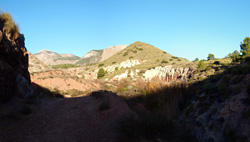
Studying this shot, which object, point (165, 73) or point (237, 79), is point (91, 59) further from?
point (237, 79)

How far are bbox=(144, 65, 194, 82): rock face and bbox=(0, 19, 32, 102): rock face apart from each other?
1930 cm

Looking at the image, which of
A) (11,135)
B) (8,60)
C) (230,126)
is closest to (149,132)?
(230,126)

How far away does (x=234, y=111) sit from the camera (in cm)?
497

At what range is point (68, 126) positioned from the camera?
5.23 m

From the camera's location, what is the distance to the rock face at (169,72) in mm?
22484

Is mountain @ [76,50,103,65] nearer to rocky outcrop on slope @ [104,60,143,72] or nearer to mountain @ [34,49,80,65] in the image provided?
mountain @ [34,49,80,65]

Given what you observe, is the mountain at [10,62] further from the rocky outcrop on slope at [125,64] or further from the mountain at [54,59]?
the mountain at [54,59]

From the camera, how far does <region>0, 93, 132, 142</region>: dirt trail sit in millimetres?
4320

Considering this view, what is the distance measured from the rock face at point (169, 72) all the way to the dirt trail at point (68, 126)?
57.6ft

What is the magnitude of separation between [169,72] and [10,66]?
23009 millimetres

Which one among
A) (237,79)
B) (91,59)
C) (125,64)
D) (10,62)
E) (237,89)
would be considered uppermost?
(91,59)

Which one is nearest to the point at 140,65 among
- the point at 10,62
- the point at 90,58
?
the point at 10,62

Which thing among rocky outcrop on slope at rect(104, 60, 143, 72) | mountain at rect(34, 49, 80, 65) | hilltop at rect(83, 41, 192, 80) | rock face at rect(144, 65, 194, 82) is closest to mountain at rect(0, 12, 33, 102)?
rock face at rect(144, 65, 194, 82)

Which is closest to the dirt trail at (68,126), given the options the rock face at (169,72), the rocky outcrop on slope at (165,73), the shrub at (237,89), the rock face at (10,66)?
the rock face at (10,66)
